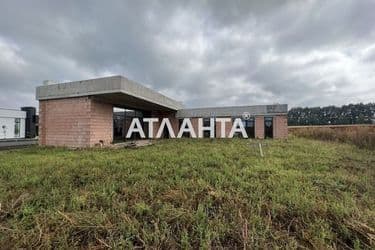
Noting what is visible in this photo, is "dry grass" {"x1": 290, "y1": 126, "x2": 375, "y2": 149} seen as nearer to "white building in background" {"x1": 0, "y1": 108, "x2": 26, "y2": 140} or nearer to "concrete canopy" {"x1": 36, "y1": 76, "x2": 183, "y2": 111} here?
"concrete canopy" {"x1": 36, "y1": 76, "x2": 183, "y2": 111}

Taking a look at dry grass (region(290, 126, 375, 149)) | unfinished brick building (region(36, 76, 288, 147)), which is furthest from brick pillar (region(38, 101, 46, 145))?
dry grass (region(290, 126, 375, 149))

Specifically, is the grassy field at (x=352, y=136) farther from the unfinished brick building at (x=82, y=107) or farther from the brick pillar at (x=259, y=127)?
the unfinished brick building at (x=82, y=107)

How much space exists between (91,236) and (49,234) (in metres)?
0.54

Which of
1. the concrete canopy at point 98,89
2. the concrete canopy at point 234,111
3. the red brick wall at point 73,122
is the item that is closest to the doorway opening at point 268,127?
the concrete canopy at point 234,111

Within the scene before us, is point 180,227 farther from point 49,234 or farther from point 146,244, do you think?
point 49,234

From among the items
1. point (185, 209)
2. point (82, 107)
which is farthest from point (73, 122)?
point (185, 209)

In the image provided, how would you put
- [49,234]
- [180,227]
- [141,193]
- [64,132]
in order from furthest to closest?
[64,132] < [141,193] < [180,227] < [49,234]

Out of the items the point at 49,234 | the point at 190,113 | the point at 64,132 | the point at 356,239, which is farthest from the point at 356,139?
the point at 64,132

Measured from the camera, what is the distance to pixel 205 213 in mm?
3080

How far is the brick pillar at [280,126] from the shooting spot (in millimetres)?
16078

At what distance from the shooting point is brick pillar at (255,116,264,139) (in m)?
16.6

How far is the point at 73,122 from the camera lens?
34.4ft

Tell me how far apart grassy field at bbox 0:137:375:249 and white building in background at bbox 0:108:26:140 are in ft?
70.1

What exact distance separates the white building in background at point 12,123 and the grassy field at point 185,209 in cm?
2138
